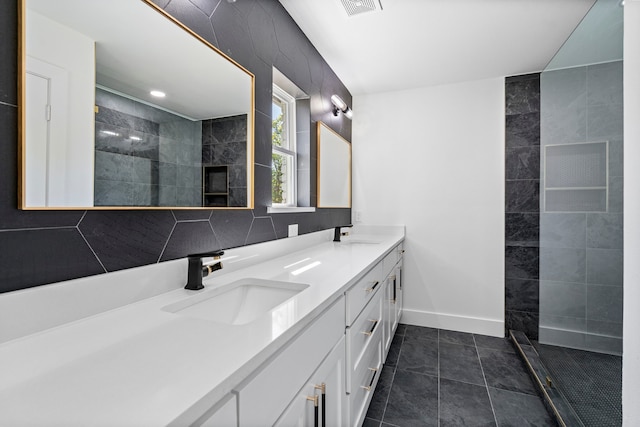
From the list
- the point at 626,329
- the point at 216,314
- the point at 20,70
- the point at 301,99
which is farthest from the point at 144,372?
the point at 301,99

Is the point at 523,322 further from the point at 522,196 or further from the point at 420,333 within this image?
the point at 522,196

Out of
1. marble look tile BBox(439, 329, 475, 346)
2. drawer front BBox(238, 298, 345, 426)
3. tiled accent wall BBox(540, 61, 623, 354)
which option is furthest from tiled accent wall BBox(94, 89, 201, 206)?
marble look tile BBox(439, 329, 475, 346)

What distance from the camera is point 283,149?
78.2 inches

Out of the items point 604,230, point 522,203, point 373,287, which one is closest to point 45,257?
point 373,287

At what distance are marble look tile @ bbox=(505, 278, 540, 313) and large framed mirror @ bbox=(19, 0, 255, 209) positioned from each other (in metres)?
2.56

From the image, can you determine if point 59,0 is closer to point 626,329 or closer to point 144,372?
point 144,372

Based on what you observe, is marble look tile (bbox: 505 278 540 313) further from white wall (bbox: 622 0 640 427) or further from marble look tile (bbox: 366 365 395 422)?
white wall (bbox: 622 0 640 427)

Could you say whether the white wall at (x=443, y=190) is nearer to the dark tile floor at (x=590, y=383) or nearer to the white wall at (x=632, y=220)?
the dark tile floor at (x=590, y=383)

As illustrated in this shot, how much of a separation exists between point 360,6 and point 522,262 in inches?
94.5

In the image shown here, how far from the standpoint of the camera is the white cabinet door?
0.76 m

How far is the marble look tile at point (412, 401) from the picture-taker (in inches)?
61.6

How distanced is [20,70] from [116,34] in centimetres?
30

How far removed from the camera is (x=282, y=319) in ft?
2.51

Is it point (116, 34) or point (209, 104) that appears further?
point (209, 104)
